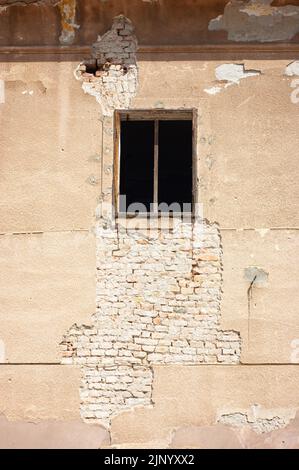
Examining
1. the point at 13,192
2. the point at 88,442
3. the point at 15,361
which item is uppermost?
the point at 13,192

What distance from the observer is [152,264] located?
7.14 m

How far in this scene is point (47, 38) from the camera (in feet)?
25.0

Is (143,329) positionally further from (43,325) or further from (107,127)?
(107,127)

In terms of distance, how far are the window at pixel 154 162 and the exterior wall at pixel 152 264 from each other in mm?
172

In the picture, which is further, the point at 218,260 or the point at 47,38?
the point at 47,38

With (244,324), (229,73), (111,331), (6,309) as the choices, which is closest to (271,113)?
(229,73)

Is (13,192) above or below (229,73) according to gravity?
below

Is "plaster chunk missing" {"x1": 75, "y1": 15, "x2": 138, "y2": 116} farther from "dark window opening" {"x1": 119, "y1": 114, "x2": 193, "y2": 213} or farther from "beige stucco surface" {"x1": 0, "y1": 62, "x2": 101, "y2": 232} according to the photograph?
"dark window opening" {"x1": 119, "y1": 114, "x2": 193, "y2": 213}

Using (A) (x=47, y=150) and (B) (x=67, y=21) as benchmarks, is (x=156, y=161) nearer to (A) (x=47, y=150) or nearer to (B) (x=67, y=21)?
(A) (x=47, y=150)

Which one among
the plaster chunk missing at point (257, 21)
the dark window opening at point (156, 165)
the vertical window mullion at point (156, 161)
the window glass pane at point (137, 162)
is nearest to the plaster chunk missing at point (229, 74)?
the plaster chunk missing at point (257, 21)

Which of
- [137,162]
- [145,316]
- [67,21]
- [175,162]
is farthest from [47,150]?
[145,316]

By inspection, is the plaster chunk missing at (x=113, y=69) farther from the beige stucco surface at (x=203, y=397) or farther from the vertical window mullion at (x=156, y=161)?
the beige stucco surface at (x=203, y=397)

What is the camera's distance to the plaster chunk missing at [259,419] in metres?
6.77

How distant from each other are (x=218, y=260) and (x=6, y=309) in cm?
217
